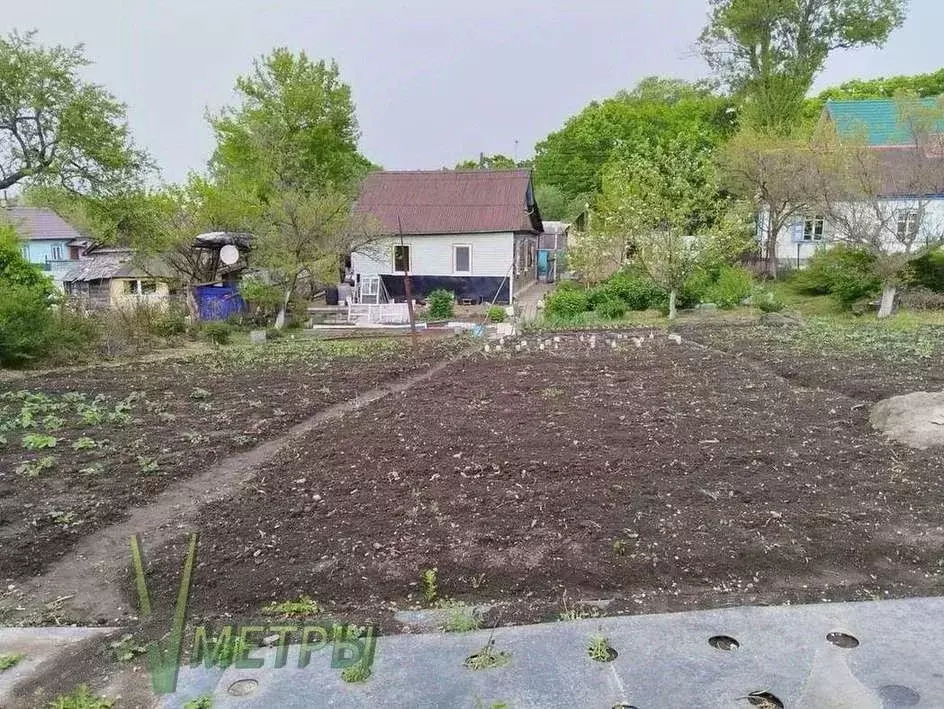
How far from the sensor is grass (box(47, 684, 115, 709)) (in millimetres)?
2625

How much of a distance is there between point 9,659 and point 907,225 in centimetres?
1833

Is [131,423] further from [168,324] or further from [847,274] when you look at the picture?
[847,274]

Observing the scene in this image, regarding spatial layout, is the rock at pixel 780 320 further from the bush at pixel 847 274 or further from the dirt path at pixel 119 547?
the dirt path at pixel 119 547

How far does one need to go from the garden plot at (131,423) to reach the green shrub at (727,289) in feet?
29.0

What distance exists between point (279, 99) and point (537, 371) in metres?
23.0

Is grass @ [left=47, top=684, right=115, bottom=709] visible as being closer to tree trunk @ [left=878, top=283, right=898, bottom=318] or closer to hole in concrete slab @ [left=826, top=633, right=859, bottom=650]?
hole in concrete slab @ [left=826, top=633, right=859, bottom=650]

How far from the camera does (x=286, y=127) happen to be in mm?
27422

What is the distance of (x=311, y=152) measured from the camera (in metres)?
28.8

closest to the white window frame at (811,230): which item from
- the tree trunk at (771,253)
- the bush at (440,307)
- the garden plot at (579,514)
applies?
the tree trunk at (771,253)

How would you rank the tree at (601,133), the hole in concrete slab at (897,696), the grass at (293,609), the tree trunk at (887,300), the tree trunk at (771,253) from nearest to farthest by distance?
1. the hole in concrete slab at (897,696)
2. the grass at (293,609)
3. the tree trunk at (887,300)
4. the tree trunk at (771,253)
5. the tree at (601,133)

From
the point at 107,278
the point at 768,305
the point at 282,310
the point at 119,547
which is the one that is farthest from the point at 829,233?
the point at 107,278

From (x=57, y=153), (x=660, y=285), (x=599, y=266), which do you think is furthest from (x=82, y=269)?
(x=660, y=285)

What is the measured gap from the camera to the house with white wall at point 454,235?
2116 cm

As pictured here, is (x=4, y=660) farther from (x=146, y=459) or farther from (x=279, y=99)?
(x=279, y=99)
